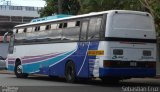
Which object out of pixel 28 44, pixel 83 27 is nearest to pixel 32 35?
pixel 28 44

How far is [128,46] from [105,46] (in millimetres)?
1087

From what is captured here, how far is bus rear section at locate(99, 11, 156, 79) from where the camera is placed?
1934 centimetres

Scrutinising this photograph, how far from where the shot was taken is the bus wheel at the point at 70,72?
2170 cm

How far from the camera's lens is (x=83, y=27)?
21.1 m

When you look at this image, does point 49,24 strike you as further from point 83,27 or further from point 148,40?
point 148,40

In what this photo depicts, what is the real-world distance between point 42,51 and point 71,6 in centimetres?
1706

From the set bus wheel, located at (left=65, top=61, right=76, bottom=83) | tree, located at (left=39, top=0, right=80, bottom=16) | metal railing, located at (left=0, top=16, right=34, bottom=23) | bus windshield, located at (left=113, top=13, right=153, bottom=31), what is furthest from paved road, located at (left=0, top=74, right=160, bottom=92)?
metal railing, located at (left=0, top=16, right=34, bottom=23)

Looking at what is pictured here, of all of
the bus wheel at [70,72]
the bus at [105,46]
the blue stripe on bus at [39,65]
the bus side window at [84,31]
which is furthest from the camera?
the blue stripe on bus at [39,65]

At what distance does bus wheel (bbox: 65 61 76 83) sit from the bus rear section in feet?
7.65

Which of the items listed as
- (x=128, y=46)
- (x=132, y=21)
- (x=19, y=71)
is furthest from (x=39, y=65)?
(x=132, y=21)

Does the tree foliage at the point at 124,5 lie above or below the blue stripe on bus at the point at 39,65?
above

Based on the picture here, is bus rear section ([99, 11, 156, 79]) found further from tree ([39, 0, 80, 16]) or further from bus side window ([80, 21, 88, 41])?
tree ([39, 0, 80, 16])

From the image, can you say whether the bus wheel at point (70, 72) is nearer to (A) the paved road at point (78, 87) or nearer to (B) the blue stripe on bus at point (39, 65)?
(A) the paved road at point (78, 87)

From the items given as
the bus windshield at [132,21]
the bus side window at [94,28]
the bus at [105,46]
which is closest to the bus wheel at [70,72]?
the bus at [105,46]
